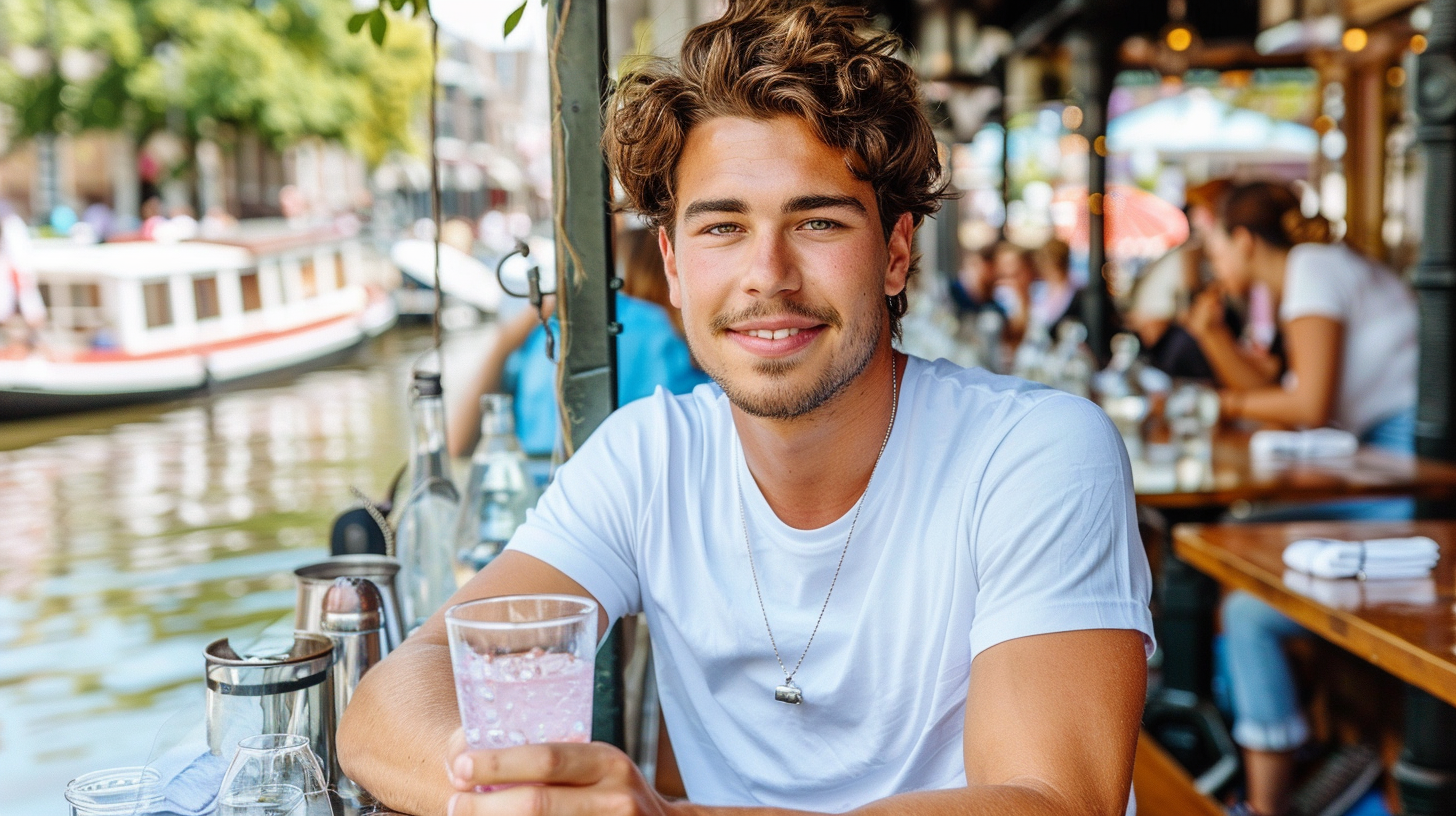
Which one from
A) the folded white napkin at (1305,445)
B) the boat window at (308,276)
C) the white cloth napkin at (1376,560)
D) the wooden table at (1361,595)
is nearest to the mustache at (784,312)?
the wooden table at (1361,595)

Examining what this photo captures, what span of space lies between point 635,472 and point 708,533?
0.13 metres

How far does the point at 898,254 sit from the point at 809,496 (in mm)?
372

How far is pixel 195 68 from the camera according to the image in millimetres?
23422

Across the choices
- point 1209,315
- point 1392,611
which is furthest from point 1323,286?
point 1392,611

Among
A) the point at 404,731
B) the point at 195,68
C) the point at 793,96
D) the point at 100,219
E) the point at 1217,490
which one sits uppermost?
the point at 195,68

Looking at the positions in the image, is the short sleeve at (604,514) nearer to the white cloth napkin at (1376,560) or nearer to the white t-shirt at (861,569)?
the white t-shirt at (861,569)

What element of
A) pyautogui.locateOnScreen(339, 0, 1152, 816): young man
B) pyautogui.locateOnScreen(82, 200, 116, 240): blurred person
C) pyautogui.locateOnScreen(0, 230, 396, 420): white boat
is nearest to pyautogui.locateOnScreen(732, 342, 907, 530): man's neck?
pyautogui.locateOnScreen(339, 0, 1152, 816): young man

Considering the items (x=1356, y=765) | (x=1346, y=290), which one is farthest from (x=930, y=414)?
(x=1346, y=290)

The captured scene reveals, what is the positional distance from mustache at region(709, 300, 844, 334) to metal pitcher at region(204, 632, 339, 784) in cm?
62

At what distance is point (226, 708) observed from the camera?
128cm

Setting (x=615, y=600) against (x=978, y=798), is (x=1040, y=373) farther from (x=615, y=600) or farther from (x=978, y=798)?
(x=978, y=798)

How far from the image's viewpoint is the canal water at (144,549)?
188 inches

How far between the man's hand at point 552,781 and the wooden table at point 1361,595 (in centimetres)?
135

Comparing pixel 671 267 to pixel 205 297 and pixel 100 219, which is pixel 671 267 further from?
pixel 100 219
